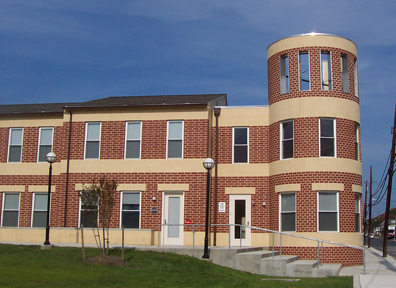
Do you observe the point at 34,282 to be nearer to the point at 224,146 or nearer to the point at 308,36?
the point at 224,146

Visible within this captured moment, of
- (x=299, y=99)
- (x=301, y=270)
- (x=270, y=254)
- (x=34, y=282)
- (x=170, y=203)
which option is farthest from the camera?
(x=170, y=203)

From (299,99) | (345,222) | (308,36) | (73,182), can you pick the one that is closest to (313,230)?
(345,222)

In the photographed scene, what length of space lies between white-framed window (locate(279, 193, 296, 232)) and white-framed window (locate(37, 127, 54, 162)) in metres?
11.9

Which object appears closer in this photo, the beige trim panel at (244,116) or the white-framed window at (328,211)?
the white-framed window at (328,211)

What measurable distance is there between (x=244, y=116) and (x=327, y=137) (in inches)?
163

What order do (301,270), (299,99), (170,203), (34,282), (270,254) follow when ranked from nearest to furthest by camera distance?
(34,282) < (301,270) < (270,254) < (299,99) < (170,203)

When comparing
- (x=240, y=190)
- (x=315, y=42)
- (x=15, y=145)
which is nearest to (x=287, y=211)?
(x=240, y=190)

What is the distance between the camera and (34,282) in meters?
13.6

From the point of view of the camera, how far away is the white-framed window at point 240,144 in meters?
24.0

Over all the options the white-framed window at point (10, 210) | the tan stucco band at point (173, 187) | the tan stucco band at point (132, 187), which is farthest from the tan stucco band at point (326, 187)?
the white-framed window at point (10, 210)

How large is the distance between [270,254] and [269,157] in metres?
4.90

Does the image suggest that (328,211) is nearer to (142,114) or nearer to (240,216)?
(240,216)

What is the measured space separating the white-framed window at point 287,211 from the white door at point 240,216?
172 centimetres

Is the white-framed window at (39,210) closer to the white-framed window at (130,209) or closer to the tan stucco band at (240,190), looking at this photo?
the white-framed window at (130,209)
